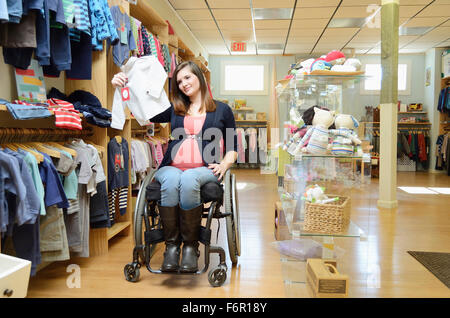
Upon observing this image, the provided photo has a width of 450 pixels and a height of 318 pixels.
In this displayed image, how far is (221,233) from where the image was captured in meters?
3.19

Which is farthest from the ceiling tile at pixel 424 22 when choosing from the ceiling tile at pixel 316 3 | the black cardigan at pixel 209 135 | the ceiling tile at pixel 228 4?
the black cardigan at pixel 209 135

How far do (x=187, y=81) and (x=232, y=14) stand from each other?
3.96 meters

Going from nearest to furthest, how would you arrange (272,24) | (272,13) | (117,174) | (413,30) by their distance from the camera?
1. (117,174)
2. (272,13)
3. (272,24)
4. (413,30)

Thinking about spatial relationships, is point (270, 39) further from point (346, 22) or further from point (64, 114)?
point (64, 114)

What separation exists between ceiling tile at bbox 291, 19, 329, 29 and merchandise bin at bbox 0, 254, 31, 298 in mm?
5794

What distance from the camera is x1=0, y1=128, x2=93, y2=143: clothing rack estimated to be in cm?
195

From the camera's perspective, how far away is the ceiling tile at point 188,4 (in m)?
5.28

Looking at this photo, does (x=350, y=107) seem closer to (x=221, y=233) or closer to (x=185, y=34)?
(x=221, y=233)

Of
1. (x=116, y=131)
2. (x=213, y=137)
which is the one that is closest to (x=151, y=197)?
(x=213, y=137)

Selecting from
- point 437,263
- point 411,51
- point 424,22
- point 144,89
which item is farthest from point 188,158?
point 411,51

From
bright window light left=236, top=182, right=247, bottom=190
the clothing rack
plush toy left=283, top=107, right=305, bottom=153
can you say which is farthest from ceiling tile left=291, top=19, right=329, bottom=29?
the clothing rack

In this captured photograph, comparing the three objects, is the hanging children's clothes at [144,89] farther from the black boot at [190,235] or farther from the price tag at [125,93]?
the black boot at [190,235]

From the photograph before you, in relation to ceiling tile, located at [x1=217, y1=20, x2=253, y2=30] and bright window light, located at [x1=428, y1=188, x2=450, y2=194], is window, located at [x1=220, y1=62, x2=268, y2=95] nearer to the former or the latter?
ceiling tile, located at [x1=217, y1=20, x2=253, y2=30]

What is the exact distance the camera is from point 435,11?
5.59 m
